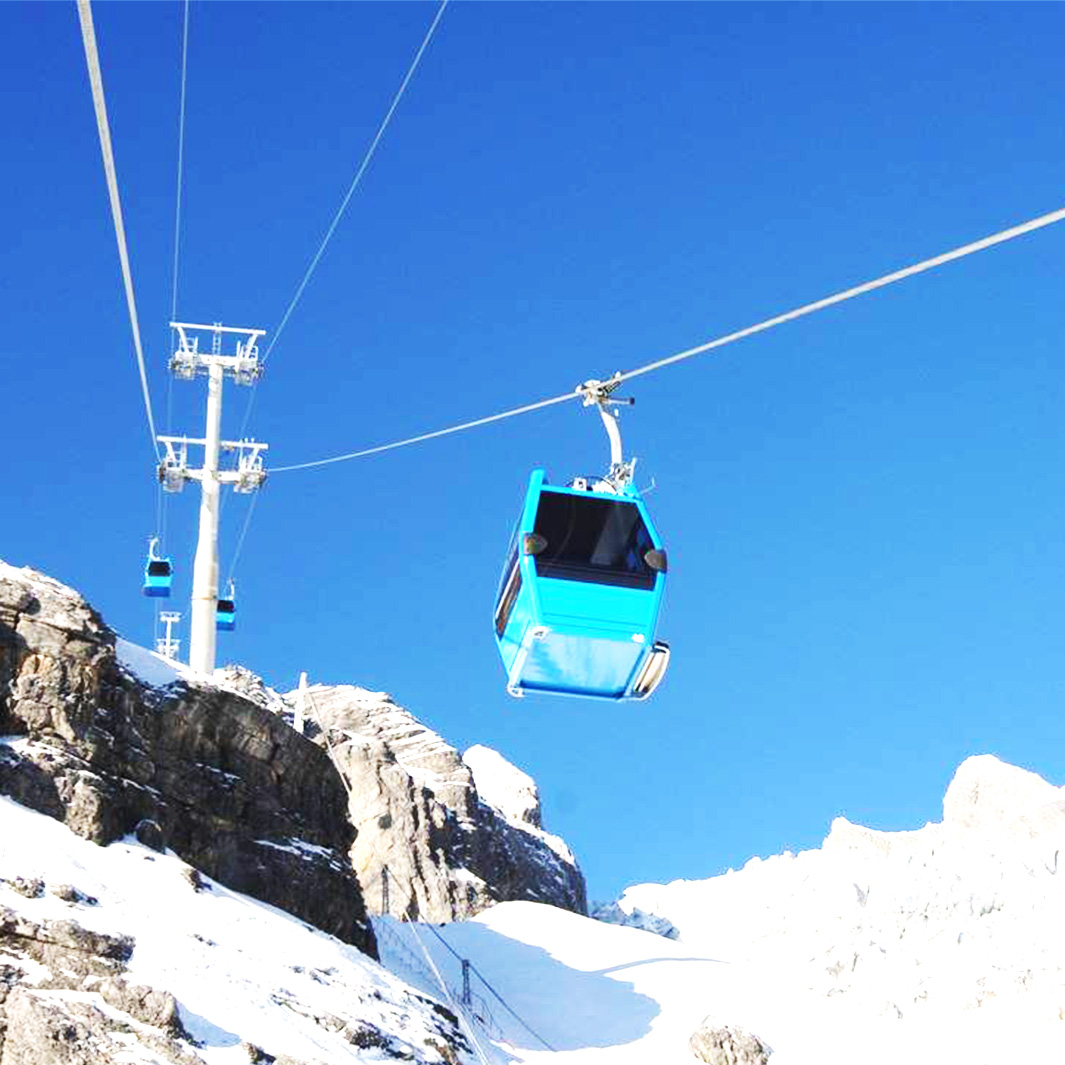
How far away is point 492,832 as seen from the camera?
78.2 meters

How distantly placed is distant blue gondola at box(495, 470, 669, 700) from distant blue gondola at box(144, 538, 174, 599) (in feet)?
72.9

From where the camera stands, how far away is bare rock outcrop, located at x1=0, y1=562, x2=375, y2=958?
34500 millimetres

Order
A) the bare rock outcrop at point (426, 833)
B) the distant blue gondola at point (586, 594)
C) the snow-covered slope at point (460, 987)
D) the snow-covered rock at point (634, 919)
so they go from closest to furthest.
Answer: the distant blue gondola at point (586, 594)
the snow-covered slope at point (460, 987)
the bare rock outcrop at point (426, 833)
the snow-covered rock at point (634, 919)

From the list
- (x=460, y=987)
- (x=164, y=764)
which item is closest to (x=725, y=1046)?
(x=460, y=987)

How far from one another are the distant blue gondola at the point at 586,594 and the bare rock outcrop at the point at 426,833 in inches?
1793

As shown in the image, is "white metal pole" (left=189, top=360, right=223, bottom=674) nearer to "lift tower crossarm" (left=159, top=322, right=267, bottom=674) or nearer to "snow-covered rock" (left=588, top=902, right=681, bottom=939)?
"lift tower crossarm" (left=159, top=322, right=267, bottom=674)

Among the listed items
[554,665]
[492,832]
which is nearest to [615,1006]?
[554,665]

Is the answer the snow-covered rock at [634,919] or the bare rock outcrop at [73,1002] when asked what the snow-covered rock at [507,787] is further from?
the bare rock outcrop at [73,1002]

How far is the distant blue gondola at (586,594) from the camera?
1969 centimetres

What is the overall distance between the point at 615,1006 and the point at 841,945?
157 metres

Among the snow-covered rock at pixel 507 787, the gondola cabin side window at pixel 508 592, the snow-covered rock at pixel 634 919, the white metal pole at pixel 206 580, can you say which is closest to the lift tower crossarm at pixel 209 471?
the white metal pole at pixel 206 580

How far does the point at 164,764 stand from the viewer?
126ft

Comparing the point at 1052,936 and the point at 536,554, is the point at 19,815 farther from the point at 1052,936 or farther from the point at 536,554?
the point at 1052,936

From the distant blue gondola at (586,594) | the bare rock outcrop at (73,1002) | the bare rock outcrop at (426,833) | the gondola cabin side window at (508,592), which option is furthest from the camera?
the bare rock outcrop at (426,833)
